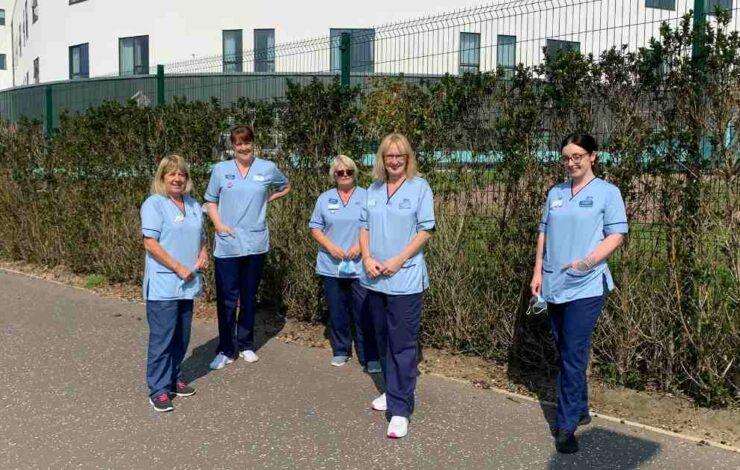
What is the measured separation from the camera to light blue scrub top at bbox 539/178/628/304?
3721mm

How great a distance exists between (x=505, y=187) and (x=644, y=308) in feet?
4.13

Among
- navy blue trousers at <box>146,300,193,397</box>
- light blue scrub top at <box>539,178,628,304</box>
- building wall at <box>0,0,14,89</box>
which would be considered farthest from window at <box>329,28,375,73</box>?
building wall at <box>0,0,14,89</box>

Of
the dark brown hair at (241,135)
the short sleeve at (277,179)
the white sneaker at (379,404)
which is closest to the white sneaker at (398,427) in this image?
the white sneaker at (379,404)

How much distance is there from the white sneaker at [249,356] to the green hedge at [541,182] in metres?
1.03

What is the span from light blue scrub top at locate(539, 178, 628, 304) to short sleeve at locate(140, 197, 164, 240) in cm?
242

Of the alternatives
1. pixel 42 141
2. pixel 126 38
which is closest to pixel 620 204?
pixel 42 141

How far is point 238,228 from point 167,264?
91 centimetres

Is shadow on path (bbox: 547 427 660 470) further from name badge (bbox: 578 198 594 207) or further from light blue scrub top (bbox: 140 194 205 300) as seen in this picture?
light blue scrub top (bbox: 140 194 205 300)

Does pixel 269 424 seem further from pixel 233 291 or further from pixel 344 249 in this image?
pixel 344 249

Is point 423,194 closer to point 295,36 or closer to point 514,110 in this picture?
point 514,110

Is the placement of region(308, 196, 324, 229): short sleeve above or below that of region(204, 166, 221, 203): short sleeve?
below

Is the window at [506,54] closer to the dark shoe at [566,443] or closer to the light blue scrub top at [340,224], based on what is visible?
the light blue scrub top at [340,224]

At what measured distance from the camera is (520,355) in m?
5.10

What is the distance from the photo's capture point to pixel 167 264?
441 centimetres
